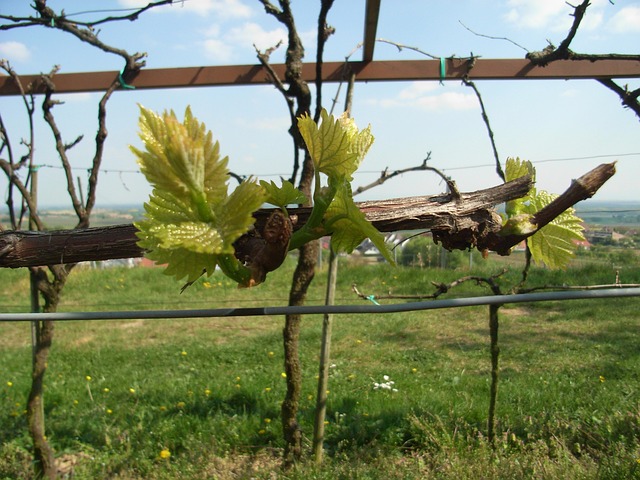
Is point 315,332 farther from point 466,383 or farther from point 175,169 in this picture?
point 175,169

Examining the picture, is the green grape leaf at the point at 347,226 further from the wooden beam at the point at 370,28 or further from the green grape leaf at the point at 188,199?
the wooden beam at the point at 370,28

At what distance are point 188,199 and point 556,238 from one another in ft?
1.50

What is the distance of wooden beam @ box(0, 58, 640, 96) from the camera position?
2066 mm

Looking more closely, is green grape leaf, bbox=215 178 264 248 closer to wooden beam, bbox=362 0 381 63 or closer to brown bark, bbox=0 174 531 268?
brown bark, bbox=0 174 531 268

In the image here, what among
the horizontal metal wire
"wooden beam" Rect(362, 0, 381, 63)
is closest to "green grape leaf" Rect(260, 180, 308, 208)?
the horizontal metal wire

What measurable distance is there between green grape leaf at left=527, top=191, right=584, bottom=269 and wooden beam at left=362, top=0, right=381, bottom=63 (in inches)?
58.3

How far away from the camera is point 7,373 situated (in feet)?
12.3

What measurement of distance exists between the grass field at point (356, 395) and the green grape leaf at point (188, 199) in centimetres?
171

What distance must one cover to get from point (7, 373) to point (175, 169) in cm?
412

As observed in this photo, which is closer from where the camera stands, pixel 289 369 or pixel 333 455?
pixel 289 369

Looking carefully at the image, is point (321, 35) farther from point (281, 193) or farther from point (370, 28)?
point (281, 193)

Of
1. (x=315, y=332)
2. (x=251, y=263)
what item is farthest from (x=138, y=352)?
(x=251, y=263)

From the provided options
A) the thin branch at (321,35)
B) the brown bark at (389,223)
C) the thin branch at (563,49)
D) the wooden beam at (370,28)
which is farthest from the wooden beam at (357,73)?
the brown bark at (389,223)

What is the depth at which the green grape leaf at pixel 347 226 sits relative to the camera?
0.45m
